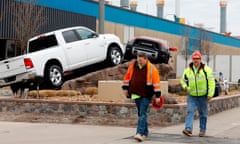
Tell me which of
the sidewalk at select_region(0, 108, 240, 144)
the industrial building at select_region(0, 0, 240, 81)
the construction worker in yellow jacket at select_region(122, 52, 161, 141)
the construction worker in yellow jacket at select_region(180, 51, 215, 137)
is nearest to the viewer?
the construction worker in yellow jacket at select_region(122, 52, 161, 141)

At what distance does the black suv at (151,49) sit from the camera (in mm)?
18500

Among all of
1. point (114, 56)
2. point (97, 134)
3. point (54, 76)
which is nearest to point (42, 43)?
point (54, 76)

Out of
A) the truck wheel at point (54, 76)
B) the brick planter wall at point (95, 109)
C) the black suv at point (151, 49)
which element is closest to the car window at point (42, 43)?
the truck wheel at point (54, 76)

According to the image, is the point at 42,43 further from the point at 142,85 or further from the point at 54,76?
the point at 142,85

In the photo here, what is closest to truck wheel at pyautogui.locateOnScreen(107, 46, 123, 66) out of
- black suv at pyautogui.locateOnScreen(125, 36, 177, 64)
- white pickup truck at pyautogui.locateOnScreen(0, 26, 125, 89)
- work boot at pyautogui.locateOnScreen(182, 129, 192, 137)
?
white pickup truck at pyautogui.locateOnScreen(0, 26, 125, 89)

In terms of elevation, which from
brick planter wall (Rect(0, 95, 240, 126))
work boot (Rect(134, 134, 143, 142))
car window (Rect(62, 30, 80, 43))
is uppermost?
car window (Rect(62, 30, 80, 43))

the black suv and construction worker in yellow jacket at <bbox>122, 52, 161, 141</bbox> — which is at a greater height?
the black suv

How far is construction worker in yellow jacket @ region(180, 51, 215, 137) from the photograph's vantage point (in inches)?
415

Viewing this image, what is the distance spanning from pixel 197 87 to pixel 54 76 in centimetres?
682

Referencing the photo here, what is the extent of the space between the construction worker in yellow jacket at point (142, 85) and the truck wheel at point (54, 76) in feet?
21.5

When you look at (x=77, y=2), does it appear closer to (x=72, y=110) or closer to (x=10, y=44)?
(x=10, y=44)

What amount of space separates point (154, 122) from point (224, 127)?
1719 millimetres

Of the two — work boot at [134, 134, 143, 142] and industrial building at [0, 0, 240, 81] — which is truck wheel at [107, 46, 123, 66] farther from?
work boot at [134, 134, 143, 142]

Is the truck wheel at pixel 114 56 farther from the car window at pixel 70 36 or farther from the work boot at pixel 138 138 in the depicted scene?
the work boot at pixel 138 138
